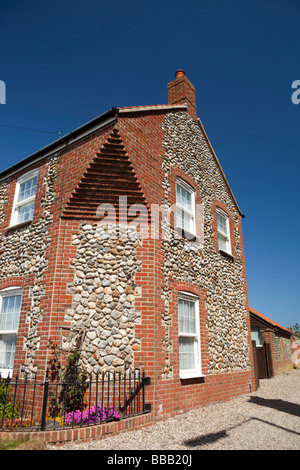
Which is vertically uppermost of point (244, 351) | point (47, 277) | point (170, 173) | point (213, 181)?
point (213, 181)

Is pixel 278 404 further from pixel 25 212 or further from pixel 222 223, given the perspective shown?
pixel 25 212

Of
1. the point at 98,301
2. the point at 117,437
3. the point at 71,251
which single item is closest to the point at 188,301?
the point at 98,301

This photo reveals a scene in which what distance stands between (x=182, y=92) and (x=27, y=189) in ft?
23.6

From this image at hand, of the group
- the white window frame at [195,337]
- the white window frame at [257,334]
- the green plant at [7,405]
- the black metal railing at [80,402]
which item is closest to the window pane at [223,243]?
the white window frame at [195,337]

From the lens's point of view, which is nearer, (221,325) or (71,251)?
(71,251)

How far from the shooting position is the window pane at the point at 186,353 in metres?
8.77

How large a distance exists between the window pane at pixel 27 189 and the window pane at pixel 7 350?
4418 mm

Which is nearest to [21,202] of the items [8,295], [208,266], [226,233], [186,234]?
[8,295]

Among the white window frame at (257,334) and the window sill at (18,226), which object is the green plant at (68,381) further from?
the white window frame at (257,334)

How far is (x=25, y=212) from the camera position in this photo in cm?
1025

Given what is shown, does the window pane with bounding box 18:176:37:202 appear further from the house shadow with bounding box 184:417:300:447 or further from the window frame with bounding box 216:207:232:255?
the house shadow with bounding box 184:417:300:447

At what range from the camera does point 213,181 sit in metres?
13.0
